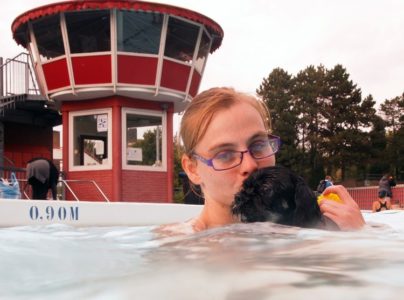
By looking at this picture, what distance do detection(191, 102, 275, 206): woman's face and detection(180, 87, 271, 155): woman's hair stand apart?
3 centimetres

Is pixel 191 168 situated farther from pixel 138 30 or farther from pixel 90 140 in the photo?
pixel 90 140

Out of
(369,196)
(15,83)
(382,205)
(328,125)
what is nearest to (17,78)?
(15,83)

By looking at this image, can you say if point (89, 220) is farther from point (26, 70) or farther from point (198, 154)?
point (26, 70)

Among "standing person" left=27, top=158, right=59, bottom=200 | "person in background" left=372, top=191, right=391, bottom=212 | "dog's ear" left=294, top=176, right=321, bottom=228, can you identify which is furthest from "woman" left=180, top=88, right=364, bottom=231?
"person in background" left=372, top=191, right=391, bottom=212

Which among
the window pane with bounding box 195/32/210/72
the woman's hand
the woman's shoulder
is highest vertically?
the window pane with bounding box 195/32/210/72

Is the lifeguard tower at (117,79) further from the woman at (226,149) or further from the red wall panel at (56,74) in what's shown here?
the woman at (226,149)

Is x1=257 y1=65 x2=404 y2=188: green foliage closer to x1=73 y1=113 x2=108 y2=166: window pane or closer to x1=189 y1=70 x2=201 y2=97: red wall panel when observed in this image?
x1=189 y1=70 x2=201 y2=97: red wall panel

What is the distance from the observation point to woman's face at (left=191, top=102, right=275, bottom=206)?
229cm

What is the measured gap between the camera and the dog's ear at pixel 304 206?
1.76 m

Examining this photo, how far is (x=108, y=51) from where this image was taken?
13.4 m

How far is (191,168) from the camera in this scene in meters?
2.66

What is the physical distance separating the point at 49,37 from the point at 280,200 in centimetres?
1301

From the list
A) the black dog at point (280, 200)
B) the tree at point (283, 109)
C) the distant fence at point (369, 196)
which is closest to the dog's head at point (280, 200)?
the black dog at point (280, 200)

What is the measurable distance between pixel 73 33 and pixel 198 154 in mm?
11749
